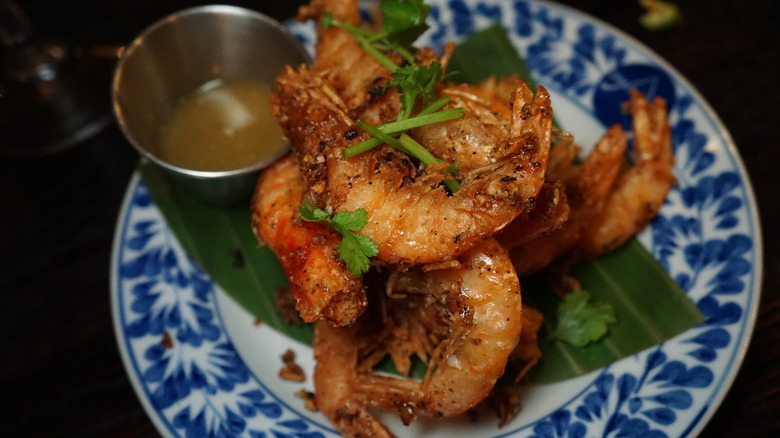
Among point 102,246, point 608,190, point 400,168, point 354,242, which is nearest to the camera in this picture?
point 354,242

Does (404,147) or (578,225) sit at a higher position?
(404,147)

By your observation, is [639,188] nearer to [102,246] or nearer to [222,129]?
[222,129]

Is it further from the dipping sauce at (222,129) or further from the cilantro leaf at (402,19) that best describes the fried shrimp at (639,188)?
the dipping sauce at (222,129)

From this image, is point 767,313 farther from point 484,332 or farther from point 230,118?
point 230,118

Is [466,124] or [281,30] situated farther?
[281,30]

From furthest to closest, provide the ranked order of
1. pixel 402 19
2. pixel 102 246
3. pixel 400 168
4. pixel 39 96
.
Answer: pixel 39 96 < pixel 102 246 < pixel 402 19 < pixel 400 168

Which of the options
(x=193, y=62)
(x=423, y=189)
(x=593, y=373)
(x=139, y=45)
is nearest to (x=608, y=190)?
(x=593, y=373)

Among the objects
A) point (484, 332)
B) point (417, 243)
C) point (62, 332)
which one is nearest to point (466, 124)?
point (417, 243)
